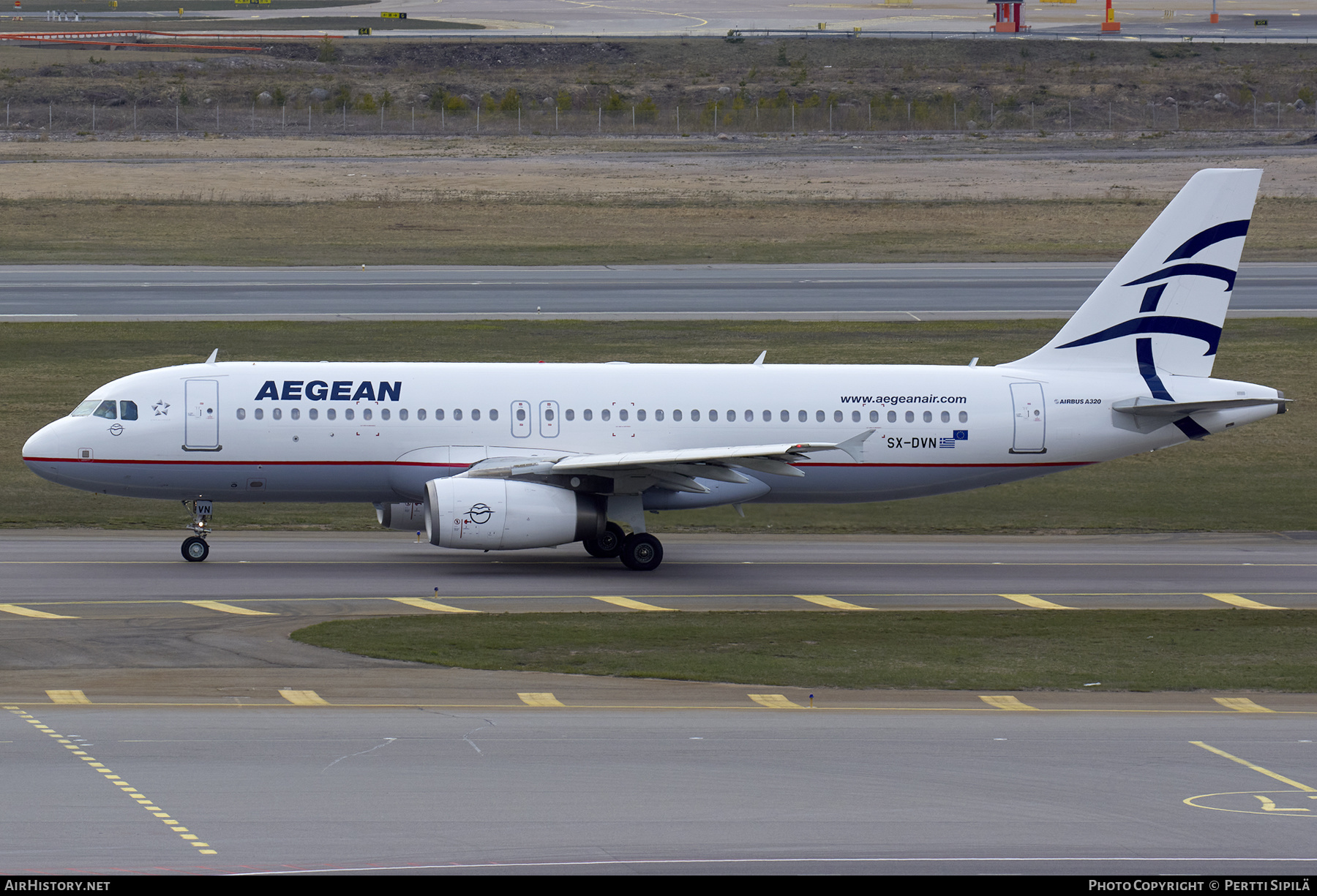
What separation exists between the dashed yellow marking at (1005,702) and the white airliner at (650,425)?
8.33 meters

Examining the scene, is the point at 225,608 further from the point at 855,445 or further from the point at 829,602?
the point at 855,445

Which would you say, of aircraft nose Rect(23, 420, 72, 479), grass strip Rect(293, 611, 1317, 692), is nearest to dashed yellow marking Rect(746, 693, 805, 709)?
grass strip Rect(293, 611, 1317, 692)

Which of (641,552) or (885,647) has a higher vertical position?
(641,552)

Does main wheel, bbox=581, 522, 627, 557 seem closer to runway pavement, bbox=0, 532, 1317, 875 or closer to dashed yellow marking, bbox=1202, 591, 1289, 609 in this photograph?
runway pavement, bbox=0, 532, 1317, 875

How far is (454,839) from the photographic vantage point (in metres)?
17.4

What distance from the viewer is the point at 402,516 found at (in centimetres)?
3472

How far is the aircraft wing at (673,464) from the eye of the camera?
1256 inches

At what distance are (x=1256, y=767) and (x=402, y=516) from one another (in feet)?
63.9

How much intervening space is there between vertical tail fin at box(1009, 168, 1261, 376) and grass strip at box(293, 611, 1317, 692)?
7885 mm

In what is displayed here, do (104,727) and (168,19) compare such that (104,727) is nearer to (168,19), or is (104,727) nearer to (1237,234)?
(1237,234)

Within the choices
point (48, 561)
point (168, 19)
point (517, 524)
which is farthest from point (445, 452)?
point (168, 19)

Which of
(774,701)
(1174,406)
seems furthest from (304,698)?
(1174,406)

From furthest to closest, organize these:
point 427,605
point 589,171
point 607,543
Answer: point 589,171 → point 607,543 → point 427,605

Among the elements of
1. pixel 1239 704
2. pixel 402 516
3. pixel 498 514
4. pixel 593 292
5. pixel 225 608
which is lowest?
pixel 1239 704
